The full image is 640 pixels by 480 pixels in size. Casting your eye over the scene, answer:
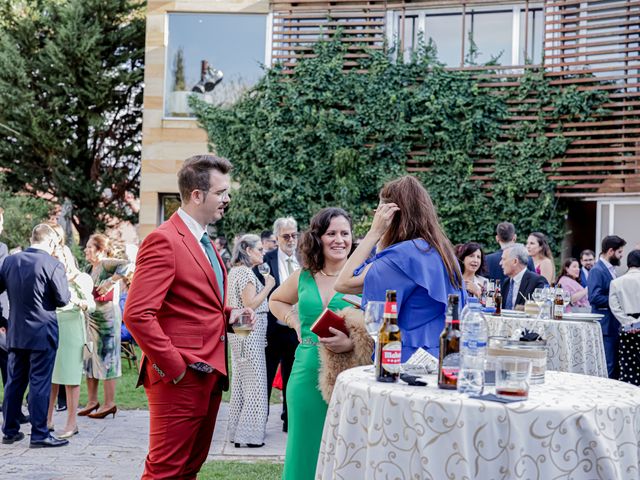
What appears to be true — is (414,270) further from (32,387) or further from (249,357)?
(32,387)

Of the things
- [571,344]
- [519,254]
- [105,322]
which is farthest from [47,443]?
[519,254]

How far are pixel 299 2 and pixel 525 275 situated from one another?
10978 mm

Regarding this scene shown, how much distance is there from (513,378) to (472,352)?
21cm

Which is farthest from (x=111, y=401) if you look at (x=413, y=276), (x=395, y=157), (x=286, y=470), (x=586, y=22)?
(x=586, y=22)

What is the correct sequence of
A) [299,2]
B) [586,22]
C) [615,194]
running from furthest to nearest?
[299,2], [586,22], [615,194]

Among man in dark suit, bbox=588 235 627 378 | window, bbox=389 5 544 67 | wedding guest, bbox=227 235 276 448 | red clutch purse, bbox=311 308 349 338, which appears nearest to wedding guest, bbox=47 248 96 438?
wedding guest, bbox=227 235 276 448

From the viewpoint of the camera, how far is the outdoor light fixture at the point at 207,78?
19.5 metres

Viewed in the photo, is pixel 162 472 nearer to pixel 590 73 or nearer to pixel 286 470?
pixel 286 470

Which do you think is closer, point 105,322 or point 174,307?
point 174,307

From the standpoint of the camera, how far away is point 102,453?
6.91 m

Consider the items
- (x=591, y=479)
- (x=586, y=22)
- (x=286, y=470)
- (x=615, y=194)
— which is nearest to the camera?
(x=591, y=479)

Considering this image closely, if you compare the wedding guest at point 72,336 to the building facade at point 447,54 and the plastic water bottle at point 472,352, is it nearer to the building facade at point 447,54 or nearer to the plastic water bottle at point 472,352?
the plastic water bottle at point 472,352

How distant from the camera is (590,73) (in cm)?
1600

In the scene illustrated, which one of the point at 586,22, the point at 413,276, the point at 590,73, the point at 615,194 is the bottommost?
the point at 413,276
